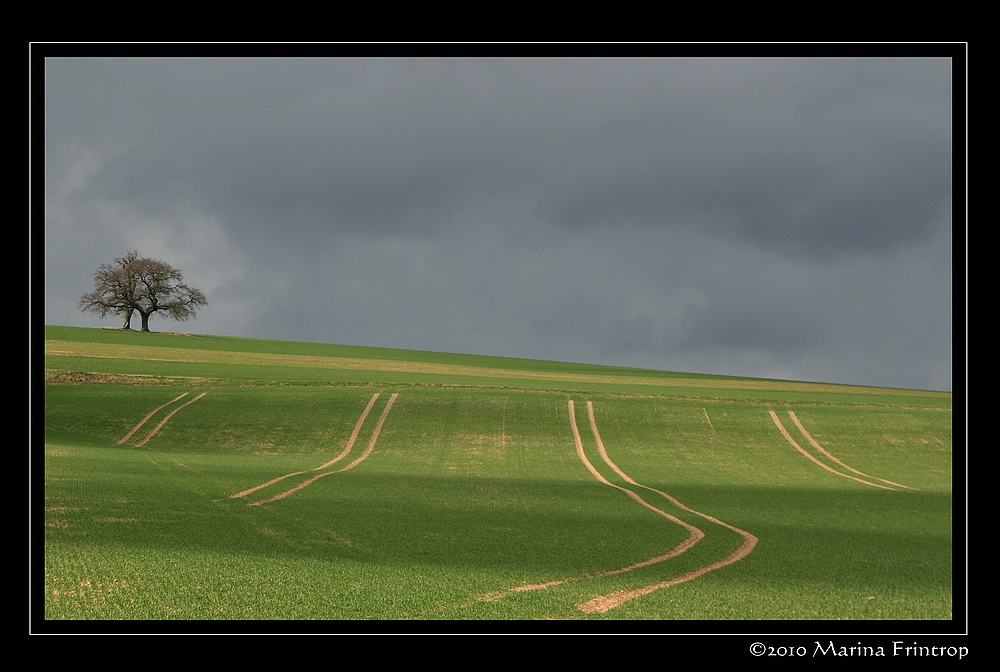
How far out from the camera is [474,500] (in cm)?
2498

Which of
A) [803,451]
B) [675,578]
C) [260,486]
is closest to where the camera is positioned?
[675,578]

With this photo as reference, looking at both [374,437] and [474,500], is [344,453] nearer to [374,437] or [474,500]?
[374,437]

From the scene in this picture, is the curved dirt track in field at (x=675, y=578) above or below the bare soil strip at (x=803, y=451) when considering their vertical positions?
above

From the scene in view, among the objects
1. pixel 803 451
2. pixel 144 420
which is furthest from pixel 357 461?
pixel 803 451

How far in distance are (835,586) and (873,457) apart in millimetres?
32167

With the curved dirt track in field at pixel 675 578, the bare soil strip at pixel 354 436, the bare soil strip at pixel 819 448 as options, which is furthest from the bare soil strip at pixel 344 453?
the bare soil strip at pixel 819 448

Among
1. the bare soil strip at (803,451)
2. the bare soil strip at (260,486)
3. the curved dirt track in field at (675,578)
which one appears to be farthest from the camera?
the bare soil strip at (803,451)

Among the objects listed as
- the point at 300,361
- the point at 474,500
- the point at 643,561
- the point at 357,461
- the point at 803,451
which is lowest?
the point at 803,451

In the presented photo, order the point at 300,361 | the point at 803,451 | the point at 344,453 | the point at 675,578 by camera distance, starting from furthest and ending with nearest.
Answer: the point at 300,361 < the point at 803,451 < the point at 344,453 < the point at 675,578

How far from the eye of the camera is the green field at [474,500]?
1225cm

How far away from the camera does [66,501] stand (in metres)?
19.7

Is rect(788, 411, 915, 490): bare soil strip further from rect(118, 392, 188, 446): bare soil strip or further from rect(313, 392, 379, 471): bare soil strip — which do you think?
rect(118, 392, 188, 446): bare soil strip

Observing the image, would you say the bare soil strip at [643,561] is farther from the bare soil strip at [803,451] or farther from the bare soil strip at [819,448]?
the bare soil strip at [819,448]
